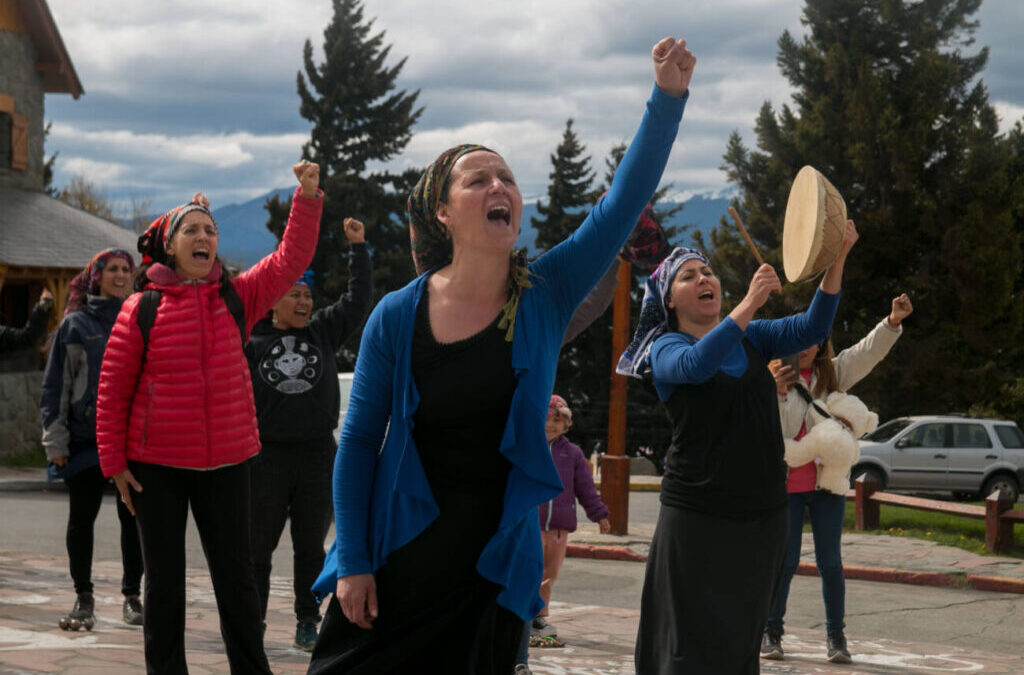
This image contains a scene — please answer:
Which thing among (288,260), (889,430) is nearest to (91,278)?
(288,260)

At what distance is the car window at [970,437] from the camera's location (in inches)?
952

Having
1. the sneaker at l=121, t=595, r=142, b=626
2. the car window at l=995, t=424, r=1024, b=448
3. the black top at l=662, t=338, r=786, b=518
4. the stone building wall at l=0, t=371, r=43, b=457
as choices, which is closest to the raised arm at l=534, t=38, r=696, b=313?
the black top at l=662, t=338, r=786, b=518

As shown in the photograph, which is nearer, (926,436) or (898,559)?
(898,559)

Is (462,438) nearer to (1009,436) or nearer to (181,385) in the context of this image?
(181,385)

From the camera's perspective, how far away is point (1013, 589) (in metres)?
10.9

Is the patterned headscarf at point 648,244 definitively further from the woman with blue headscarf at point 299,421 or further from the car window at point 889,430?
the car window at point 889,430

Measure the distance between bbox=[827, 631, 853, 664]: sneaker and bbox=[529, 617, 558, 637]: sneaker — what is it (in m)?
1.50

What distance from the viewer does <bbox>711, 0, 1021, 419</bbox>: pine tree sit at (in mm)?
28453

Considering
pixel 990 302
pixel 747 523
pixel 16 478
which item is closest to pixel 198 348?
pixel 747 523

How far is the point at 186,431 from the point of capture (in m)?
5.03

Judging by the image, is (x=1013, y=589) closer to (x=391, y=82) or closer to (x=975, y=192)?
(x=975, y=192)

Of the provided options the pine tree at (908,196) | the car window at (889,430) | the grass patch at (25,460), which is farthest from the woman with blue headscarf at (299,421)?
the pine tree at (908,196)

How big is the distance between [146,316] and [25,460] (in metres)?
18.7

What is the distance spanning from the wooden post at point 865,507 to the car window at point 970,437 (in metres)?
10.1
